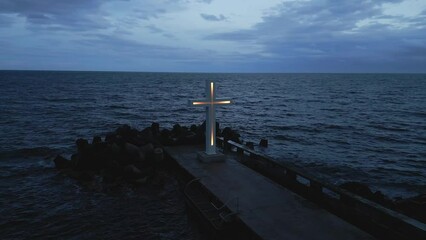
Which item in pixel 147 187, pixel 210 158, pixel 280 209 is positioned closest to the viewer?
pixel 280 209

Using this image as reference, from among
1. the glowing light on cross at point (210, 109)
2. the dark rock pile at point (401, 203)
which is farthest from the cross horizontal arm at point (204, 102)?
the dark rock pile at point (401, 203)

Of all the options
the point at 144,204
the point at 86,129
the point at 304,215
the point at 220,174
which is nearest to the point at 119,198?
the point at 144,204

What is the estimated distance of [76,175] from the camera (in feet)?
53.8

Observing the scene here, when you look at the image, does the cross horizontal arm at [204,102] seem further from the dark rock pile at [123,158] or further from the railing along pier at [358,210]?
the dark rock pile at [123,158]

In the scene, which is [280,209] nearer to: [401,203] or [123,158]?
[401,203]

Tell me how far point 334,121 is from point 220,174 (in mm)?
29248

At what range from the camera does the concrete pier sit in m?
8.75

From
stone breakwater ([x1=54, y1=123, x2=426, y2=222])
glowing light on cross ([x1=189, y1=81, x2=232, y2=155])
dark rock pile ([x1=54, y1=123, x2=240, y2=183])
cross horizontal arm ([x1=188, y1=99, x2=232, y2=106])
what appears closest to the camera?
cross horizontal arm ([x1=188, y1=99, x2=232, y2=106])

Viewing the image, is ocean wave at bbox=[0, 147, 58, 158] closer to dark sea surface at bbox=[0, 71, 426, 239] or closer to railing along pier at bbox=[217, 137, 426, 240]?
dark sea surface at bbox=[0, 71, 426, 239]

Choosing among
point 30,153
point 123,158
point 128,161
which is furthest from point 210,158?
point 30,153

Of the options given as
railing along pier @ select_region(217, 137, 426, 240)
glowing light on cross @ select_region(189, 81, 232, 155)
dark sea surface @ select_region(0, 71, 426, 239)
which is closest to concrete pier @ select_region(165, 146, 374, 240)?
railing along pier @ select_region(217, 137, 426, 240)

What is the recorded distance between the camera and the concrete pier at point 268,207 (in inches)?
344

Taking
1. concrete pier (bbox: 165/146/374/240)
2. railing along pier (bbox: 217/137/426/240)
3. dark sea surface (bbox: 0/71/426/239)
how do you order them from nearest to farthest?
railing along pier (bbox: 217/137/426/240), concrete pier (bbox: 165/146/374/240), dark sea surface (bbox: 0/71/426/239)

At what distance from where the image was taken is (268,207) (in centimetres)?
1029
